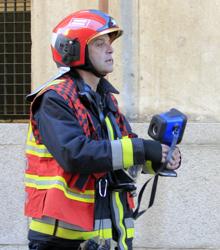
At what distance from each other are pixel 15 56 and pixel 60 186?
318 centimetres

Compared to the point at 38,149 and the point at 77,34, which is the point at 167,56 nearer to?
the point at 77,34

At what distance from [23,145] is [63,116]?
2.64 meters

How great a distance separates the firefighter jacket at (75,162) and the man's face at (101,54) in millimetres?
110

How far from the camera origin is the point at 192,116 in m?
5.01

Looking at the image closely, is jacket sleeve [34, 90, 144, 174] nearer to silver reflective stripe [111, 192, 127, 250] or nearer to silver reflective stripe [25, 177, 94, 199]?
silver reflective stripe [25, 177, 94, 199]

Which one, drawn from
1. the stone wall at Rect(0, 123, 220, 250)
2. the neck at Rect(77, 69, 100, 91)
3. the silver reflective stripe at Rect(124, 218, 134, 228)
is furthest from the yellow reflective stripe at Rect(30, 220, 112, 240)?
the stone wall at Rect(0, 123, 220, 250)

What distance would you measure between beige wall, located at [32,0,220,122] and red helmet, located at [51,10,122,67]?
7.66 feet

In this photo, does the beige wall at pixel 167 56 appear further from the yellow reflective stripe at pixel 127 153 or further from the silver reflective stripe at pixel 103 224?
the yellow reflective stripe at pixel 127 153

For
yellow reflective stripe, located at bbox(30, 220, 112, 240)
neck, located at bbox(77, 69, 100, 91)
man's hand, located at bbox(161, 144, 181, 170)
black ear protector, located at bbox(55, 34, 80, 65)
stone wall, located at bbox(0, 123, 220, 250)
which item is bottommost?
stone wall, located at bbox(0, 123, 220, 250)

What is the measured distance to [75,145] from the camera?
7.61 feet

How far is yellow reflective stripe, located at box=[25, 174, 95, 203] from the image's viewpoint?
242 cm

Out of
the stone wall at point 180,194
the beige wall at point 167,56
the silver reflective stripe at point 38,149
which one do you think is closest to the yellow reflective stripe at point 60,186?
the silver reflective stripe at point 38,149

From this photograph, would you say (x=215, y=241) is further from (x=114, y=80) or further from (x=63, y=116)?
(x=63, y=116)

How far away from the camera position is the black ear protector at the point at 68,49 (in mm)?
2596
